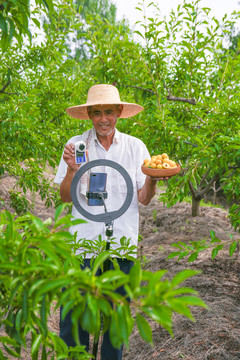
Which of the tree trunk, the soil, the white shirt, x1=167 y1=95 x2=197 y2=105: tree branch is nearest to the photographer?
the white shirt

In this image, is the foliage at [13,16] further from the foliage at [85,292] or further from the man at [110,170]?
the man at [110,170]

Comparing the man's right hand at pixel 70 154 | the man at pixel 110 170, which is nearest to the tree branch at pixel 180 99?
the man at pixel 110 170

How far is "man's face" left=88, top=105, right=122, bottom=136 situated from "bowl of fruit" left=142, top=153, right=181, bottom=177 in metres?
0.42

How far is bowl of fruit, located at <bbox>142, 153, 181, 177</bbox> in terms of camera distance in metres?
1.42

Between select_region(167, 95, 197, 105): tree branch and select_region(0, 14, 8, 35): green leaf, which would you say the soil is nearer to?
select_region(0, 14, 8, 35): green leaf

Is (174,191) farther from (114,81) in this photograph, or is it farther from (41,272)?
(41,272)

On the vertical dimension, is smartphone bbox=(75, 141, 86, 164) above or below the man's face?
below

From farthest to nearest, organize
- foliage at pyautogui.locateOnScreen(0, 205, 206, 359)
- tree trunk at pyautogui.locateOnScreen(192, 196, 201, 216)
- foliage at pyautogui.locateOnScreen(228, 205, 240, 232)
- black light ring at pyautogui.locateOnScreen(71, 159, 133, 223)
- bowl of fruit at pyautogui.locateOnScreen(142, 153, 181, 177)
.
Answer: tree trunk at pyautogui.locateOnScreen(192, 196, 201, 216) < foliage at pyautogui.locateOnScreen(228, 205, 240, 232) < bowl of fruit at pyautogui.locateOnScreen(142, 153, 181, 177) < black light ring at pyautogui.locateOnScreen(71, 159, 133, 223) < foliage at pyautogui.locateOnScreen(0, 205, 206, 359)

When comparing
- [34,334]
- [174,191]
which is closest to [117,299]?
[34,334]

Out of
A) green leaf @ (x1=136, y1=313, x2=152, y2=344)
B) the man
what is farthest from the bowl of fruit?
green leaf @ (x1=136, y1=313, x2=152, y2=344)

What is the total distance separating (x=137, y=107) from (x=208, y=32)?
1293 millimetres

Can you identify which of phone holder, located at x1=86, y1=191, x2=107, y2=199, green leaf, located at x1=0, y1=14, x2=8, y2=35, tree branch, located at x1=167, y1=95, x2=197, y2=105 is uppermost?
tree branch, located at x1=167, y1=95, x2=197, y2=105

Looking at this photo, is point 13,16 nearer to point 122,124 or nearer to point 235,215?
point 235,215

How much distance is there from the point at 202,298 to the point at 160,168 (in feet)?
5.97
